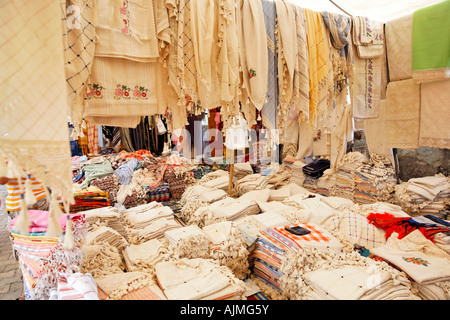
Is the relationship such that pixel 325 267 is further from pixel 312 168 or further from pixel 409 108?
pixel 312 168

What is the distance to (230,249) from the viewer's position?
6.68ft

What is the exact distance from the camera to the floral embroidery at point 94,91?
1.37 metres

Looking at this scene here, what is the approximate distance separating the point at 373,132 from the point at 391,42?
137 centimetres

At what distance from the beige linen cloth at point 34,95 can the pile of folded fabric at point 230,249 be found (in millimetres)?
1409

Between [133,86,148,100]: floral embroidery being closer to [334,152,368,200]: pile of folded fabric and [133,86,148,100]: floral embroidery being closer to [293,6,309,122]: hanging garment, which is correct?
[293,6,309,122]: hanging garment

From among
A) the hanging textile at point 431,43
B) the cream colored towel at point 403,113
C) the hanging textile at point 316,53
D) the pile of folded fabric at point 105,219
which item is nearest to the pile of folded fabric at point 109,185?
the pile of folded fabric at point 105,219

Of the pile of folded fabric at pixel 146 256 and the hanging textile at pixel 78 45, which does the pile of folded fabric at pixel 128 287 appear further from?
the hanging textile at pixel 78 45

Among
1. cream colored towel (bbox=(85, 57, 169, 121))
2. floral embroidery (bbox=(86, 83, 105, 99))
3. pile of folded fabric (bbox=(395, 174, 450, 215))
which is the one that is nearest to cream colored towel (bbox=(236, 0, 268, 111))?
cream colored towel (bbox=(85, 57, 169, 121))

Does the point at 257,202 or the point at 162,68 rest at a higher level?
the point at 162,68

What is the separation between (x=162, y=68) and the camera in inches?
62.2

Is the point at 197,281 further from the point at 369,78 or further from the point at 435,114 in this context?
the point at 435,114

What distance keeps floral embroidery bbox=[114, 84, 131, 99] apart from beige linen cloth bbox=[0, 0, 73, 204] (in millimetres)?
577

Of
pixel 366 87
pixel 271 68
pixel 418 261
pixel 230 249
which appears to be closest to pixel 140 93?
pixel 271 68
